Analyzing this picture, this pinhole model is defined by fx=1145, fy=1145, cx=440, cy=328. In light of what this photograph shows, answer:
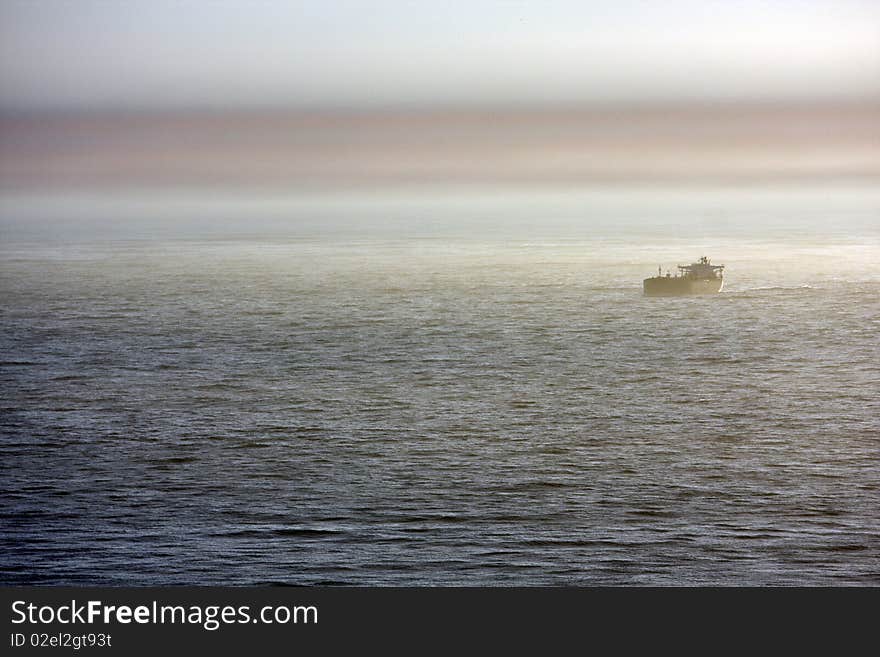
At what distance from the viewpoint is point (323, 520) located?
14.4 metres

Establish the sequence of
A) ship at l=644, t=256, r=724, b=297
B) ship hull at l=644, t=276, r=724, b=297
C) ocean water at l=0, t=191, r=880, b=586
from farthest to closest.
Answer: ship hull at l=644, t=276, r=724, b=297, ship at l=644, t=256, r=724, b=297, ocean water at l=0, t=191, r=880, b=586

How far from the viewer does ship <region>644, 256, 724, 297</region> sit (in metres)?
34.9

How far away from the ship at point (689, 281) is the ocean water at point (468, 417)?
49 centimetres

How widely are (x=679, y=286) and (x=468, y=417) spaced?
59.1 ft

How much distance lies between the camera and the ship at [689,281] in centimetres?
3488

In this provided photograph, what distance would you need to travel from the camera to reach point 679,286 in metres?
38.5

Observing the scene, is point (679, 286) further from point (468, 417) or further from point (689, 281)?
point (468, 417)

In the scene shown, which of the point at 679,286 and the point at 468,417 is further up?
the point at 679,286

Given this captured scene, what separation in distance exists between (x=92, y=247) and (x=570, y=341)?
42639 mm

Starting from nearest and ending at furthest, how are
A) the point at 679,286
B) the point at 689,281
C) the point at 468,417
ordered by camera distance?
1. the point at 468,417
2. the point at 689,281
3. the point at 679,286

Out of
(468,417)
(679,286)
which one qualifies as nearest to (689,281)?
(679,286)

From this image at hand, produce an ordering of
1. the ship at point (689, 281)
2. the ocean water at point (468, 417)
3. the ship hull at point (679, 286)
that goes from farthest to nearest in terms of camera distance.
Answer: the ship hull at point (679, 286) < the ship at point (689, 281) < the ocean water at point (468, 417)

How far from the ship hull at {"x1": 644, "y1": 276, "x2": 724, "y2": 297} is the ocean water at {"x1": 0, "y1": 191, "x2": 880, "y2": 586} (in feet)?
1.41

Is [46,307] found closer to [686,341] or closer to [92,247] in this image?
[686,341]
